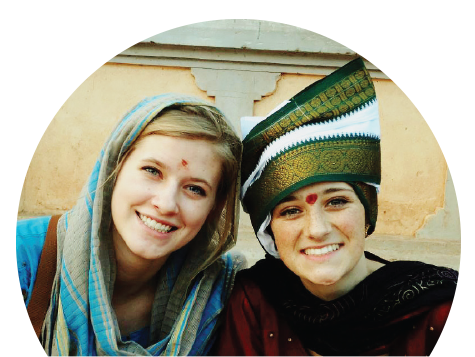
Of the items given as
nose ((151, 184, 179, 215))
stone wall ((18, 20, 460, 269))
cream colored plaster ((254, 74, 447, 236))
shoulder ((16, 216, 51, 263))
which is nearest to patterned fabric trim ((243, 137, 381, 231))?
nose ((151, 184, 179, 215))

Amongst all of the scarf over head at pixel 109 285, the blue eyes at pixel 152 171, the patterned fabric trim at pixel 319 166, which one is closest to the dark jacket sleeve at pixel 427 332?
the patterned fabric trim at pixel 319 166

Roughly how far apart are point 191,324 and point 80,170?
0.88 m

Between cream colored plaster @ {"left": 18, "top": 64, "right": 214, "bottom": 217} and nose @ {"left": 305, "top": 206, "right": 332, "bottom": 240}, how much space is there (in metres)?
0.84

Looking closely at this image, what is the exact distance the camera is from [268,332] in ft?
5.62

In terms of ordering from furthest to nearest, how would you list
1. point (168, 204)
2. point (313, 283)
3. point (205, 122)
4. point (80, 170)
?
point (80, 170) → point (313, 283) → point (205, 122) → point (168, 204)

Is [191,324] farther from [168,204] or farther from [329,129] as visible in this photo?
[329,129]

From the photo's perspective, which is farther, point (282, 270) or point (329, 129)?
point (282, 270)

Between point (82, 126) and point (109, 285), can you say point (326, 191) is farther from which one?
point (82, 126)

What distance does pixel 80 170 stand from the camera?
2.11 meters

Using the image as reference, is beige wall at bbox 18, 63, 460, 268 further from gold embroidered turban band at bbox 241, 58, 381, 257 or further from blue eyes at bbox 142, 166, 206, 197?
blue eyes at bbox 142, 166, 206, 197

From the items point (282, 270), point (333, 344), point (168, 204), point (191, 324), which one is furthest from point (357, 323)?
point (168, 204)

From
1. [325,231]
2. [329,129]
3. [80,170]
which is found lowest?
[325,231]

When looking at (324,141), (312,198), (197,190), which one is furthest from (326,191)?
(197,190)

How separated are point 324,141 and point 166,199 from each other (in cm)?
55
